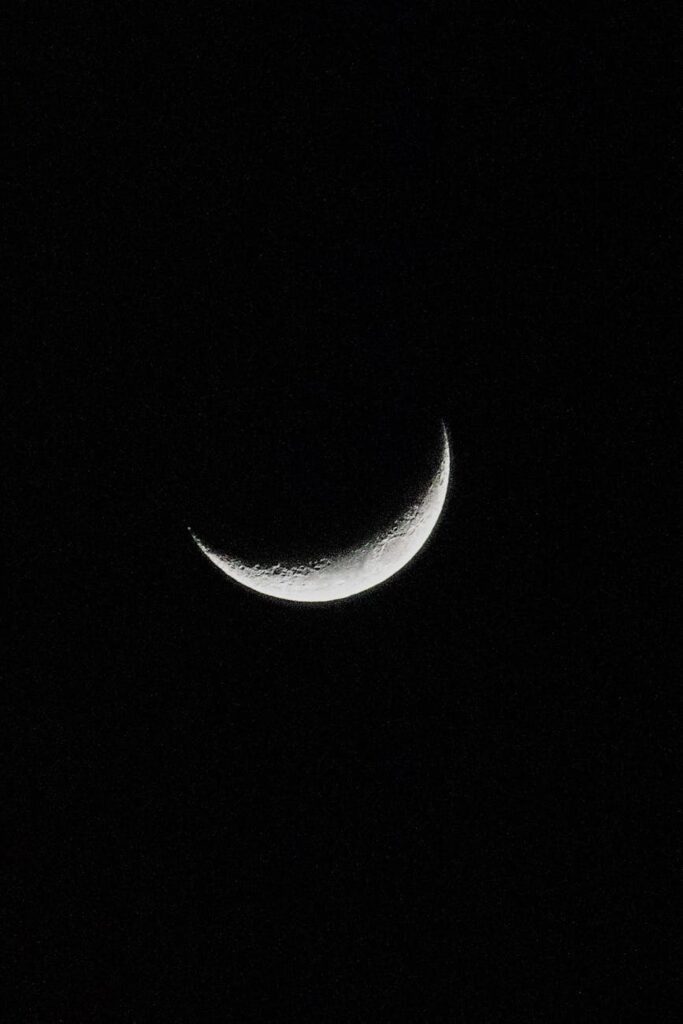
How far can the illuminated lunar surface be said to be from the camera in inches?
53.2

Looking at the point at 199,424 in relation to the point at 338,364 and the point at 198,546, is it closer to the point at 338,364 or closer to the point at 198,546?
the point at 338,364

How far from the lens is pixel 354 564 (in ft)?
4.48

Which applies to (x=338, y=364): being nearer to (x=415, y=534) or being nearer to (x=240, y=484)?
(x=240, y=484)

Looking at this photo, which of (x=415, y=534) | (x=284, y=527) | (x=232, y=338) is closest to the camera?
(x=232, y=338)

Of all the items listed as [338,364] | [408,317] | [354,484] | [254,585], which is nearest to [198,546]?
[254,585]

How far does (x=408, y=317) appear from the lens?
46.2 inches

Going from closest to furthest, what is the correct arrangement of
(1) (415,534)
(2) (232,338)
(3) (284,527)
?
(2) (232,338) → (3) (284,527) → (1) (415,534)

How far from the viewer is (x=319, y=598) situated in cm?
146

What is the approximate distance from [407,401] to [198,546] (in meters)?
0.66

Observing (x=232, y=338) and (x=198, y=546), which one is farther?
(x=198, y=546)

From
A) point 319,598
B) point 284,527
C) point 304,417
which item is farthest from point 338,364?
point 319,598

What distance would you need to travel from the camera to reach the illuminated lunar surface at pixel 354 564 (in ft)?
4.43

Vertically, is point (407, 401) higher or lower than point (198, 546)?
lower

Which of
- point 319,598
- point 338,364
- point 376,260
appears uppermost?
point 376,260
